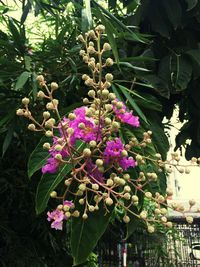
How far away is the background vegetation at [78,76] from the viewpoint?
0.92 meters

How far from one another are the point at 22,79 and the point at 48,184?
13.5 inches

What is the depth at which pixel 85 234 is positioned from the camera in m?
0.57

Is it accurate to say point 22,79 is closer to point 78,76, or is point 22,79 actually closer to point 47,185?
point 78,76

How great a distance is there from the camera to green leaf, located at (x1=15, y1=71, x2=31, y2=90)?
812mm

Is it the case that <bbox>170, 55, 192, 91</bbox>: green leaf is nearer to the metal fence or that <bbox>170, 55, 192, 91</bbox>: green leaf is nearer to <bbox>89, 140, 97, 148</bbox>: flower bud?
<bbox>89, 140, 97, 148</bbox>: flower bud

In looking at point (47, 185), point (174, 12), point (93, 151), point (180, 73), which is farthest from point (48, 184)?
point (174, 12)

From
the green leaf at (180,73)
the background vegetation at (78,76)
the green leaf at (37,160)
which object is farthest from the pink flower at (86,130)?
the green leaf at (180,73)

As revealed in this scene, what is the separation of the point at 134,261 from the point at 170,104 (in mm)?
1826

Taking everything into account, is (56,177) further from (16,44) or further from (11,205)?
(11,205)

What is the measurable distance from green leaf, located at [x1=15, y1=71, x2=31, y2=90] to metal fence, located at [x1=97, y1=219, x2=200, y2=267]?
3.64 ft

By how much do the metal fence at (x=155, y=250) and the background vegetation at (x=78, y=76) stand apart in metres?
0.68

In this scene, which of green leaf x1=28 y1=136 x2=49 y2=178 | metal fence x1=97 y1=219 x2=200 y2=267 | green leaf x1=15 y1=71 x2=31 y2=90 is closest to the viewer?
green leaf x1=28 y1=136 x2=49 y2=178

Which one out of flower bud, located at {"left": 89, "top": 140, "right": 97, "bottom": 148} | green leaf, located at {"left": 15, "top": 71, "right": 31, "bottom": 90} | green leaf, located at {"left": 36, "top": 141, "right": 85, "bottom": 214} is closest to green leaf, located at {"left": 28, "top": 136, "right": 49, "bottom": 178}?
green leaf, located at {"left": 36, "top": 141, "right": 85, "bottom": 214}

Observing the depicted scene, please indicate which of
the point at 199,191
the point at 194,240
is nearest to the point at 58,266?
the point at 194,240
